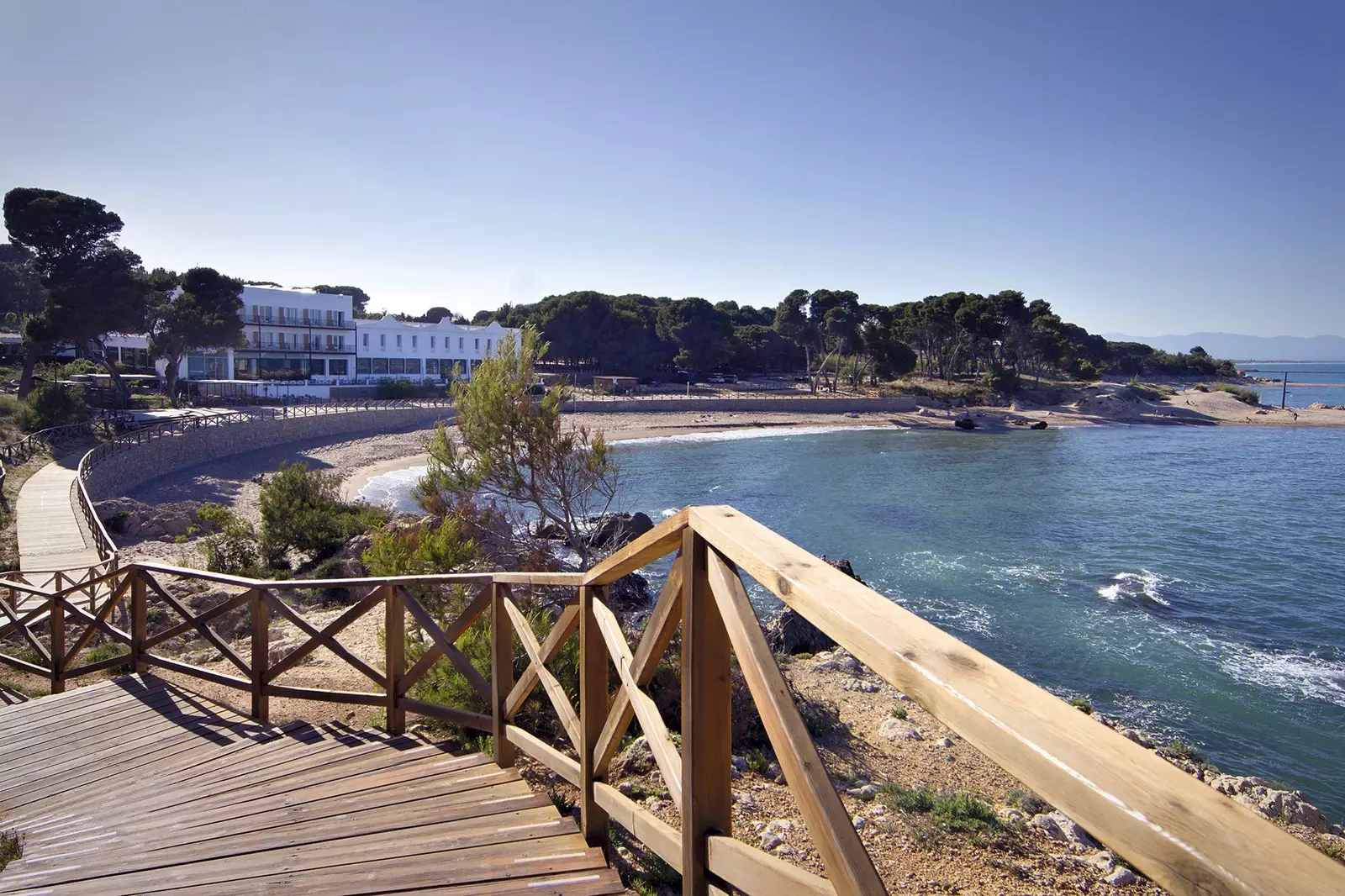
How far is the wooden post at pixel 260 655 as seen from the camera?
5.46 meters

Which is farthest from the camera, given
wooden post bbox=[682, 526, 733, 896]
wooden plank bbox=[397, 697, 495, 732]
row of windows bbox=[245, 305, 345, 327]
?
row of windows bbox=[245, 305, 345, 327]

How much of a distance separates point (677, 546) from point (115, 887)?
2605mm

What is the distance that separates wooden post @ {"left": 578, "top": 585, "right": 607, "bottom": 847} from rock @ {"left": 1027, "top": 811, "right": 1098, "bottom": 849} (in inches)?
155

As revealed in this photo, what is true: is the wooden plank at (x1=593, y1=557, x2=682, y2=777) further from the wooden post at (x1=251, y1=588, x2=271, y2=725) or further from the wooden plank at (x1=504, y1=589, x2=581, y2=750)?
the wooden post at (x1=251, y1=588, x2=271, y2=725)

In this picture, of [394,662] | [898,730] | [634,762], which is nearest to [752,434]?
[898,730]

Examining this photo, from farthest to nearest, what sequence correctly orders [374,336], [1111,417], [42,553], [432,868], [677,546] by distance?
[1111,417]
[374,336]
[42,553]
[432,868]
[677,546]

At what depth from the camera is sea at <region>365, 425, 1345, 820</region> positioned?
44.3 feet

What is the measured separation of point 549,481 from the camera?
1698cm

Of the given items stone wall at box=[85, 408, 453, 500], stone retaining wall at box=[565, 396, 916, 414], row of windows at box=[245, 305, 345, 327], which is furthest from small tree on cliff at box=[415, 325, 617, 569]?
row of windows at box=[245, 305, 345, 327]

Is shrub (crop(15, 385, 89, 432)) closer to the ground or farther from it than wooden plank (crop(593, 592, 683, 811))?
closer to the ground

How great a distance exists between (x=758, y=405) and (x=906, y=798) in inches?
2389

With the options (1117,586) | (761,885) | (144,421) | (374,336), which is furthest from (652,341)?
(761,885)

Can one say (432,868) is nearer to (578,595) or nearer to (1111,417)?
(578,595)

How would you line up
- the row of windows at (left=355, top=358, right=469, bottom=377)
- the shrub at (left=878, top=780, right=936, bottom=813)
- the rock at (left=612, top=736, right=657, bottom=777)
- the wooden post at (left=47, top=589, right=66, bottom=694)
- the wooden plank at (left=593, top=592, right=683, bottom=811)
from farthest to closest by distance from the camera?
the row of windows at (left=355, top=358, right=469, bottom=377) → the wooden post at (left=47, top=589, right=66, bottom=694) → the shrub at (left=878, top=780, right=936, bottom=813) → the rock at (left=612, top=736, right=657, bottom=777) → the wooden plank at (left=593, top=592, right=683, bottom=811)
